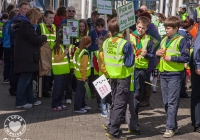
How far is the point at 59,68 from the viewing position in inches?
338

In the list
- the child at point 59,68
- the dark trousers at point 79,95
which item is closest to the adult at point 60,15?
the child at point 59,68

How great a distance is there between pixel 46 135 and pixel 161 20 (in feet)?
21.0

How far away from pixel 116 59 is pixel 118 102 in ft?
2.20

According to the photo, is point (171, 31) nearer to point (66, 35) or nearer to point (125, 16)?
point (125, 16)

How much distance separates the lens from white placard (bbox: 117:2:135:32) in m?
6.75

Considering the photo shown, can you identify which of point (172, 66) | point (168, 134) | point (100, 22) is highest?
point (100, 22)

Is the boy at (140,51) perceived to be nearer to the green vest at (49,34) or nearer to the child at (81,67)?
the child at (81,67)

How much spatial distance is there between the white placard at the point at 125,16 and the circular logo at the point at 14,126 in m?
2.31

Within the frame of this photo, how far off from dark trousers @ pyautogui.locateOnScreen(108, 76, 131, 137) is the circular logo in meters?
1.49

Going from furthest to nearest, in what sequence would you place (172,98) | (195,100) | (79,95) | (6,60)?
(6,60), (79,95), (195,100), (172,98)

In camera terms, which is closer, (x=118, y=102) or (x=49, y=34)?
(x=118, y=102)

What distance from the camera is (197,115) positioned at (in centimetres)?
743

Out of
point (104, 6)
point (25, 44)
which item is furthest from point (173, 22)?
point (25, 44)

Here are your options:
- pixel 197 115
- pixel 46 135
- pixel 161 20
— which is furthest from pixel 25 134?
pixel 161 20
